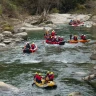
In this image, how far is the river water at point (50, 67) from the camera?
17.5m

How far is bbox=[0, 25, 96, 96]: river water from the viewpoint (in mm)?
17547

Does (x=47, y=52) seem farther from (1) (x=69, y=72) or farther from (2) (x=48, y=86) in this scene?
(2) (x=48, y=86)

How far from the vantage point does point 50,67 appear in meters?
22.6

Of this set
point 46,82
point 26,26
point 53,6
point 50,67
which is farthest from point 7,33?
point 53,6

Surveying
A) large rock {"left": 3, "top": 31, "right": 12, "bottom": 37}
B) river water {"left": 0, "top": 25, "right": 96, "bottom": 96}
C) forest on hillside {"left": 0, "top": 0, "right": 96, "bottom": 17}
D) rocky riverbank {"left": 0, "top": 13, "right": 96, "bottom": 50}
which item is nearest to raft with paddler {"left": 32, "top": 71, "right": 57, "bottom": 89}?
river water {"left": 0, "top": 25, "right": 96, "bottom": 96}

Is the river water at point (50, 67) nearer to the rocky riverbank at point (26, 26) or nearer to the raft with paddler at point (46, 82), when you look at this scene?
the raft with paddler at point (46, 82)

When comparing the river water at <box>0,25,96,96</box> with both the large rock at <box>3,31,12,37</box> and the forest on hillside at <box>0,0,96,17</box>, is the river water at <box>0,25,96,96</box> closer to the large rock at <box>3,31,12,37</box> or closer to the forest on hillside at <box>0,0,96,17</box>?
the large rock at <box>3,31,12,37</box>

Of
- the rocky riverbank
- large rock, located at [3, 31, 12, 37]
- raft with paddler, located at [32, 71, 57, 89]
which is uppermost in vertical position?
raft with paddler, located at [32, 71, 57, 89]

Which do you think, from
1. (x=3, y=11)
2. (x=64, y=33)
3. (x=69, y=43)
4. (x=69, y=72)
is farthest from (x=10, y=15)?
(x=69, y=72)

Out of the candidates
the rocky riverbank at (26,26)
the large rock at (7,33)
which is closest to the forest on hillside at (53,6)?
the rocky riverbank at (26,26)

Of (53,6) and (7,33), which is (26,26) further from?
(53,6)

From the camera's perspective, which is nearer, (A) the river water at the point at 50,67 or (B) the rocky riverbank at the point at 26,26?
A: (A) the river water at the point at 50,67

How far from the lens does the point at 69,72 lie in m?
21.1

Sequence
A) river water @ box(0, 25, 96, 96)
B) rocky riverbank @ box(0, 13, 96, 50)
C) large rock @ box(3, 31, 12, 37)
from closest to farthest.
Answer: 1. river water @ box(0, 25, 96, 96)
2. rocky riverbank @ box(0, 13, 96, 50)
3. large rock @ box(3, 31, 12, 37)
